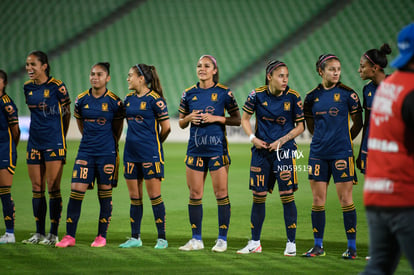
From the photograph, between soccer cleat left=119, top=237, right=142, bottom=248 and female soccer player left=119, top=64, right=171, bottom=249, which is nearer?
soccer cleat left=119, top=237, right=142, bottom=248

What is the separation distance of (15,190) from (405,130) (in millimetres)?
9433

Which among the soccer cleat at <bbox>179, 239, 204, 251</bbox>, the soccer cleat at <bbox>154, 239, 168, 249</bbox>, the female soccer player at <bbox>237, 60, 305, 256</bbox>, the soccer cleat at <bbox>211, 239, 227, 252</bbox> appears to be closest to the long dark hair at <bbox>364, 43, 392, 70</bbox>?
the female soccer player at <bbox>237, 60, 305, 256</bbox>

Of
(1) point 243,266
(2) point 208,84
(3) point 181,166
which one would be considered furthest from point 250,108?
(3) point 181,166

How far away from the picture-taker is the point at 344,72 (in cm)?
2597

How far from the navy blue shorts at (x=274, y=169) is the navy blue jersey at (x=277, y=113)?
14 centimetres

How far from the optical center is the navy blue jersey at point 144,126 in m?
6.37

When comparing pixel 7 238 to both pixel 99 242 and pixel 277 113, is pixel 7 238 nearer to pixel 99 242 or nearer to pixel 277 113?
pixel 99 242

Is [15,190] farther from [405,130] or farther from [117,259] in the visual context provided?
[405,130]

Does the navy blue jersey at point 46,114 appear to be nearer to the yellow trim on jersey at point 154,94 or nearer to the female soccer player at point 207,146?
the yellow trim on jersey at point 154,94

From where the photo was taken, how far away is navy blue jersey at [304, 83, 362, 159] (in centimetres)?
585

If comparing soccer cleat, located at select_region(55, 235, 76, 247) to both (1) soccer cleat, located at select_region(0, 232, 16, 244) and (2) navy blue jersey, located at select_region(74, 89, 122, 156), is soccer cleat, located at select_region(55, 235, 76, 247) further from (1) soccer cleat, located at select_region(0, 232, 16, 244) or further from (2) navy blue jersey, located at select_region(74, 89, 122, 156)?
(2) navy blue jersey, located at select_region(74, 89, 122, 156)

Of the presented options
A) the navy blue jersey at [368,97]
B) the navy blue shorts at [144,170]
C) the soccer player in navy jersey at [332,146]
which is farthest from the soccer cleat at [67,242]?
the navy blue jersey at [368,97]

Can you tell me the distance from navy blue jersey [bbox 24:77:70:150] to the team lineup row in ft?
0.04

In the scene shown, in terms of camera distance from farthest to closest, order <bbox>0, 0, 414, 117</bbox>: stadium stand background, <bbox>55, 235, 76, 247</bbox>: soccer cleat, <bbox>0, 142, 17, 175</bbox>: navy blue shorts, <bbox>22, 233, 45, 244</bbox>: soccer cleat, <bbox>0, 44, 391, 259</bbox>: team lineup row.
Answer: <bbox>0, 0, 414, 117</bbox>: stadium stand background < <bbox>0, 142, 17, 175</bbox>: navy blue shorts < <bbox>22, 233, 45, 244</bbox>: soccer cleat < <bbox>55, 235, 76, 247</bbox>: soccer cleat < <bbox>0, 44, 391, 259</bbox>: team lineup row
